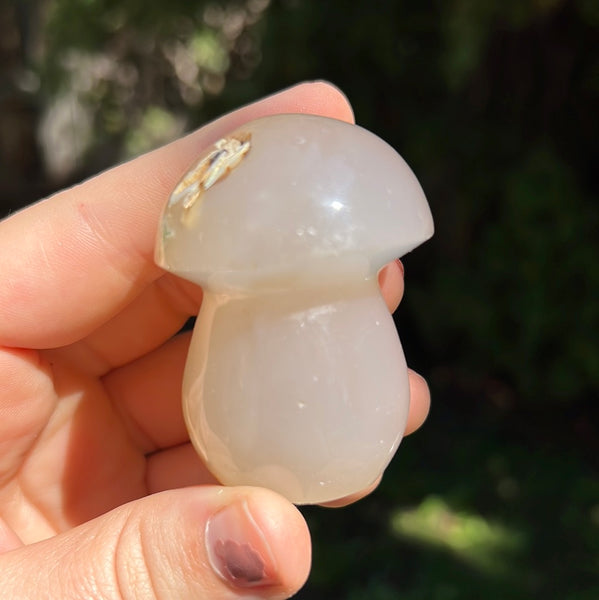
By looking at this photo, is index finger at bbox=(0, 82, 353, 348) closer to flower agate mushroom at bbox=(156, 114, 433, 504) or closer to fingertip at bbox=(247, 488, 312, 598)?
flower agate mushroom at bbox=(156, 114, 433, 504)

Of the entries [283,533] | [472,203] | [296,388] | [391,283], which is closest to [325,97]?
[391,283]

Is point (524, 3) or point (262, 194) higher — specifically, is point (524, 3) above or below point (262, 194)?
below

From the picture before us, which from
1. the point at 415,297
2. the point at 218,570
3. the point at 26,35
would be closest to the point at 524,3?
the point at 415,297

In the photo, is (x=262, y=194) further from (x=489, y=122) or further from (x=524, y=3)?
(x=489, y=122)

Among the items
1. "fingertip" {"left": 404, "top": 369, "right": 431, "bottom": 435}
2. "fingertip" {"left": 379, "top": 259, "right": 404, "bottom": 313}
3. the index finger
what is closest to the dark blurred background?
"fingertip" {"left": 404, "top": 369, "right": 431, "bottom": 435}

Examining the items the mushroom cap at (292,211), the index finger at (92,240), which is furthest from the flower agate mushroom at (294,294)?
the index finger at (92,240)

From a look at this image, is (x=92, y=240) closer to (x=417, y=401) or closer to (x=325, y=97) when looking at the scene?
(x=325, y=97)

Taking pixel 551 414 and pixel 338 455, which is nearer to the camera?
pixel 338 455
